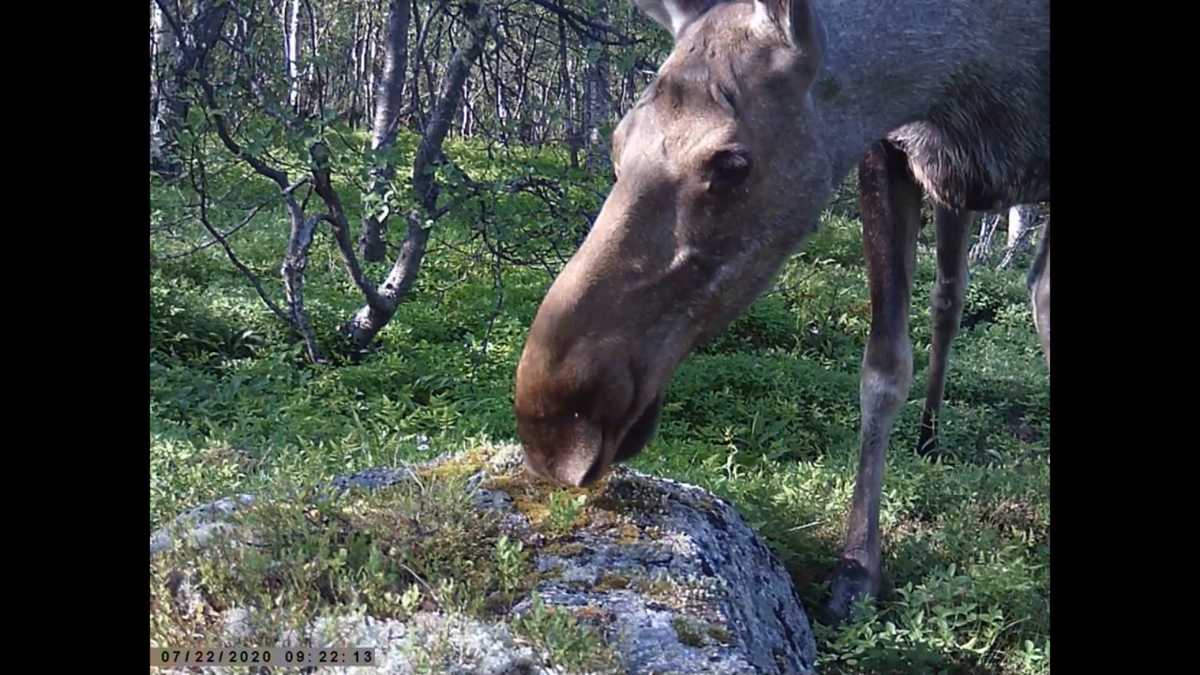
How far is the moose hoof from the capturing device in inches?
142

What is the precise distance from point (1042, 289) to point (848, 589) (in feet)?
3.76

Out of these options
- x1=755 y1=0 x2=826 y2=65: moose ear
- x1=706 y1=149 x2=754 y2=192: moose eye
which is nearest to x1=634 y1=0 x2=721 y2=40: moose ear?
x1=755 y1=0 x2=826 y2=65: moose ear

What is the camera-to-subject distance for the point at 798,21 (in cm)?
270

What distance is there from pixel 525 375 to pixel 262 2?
3977 mm

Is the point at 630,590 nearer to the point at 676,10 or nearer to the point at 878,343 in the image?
the point at 676,10

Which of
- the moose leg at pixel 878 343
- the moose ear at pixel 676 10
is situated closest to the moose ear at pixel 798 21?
the moose ear at pixel 676 10

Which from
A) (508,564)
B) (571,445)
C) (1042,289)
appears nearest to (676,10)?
(571,445)

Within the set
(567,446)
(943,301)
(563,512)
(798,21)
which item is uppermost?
(798,21)

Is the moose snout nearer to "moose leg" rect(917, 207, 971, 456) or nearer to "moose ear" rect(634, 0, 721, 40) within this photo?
"moose ear" rect(634, 0, 721, 40)

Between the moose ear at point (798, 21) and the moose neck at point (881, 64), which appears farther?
the moose neck at point (881, 64)

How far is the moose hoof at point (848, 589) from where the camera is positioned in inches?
142

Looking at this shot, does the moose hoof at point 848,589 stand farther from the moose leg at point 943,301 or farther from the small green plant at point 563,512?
the moose leg at point 943,301
